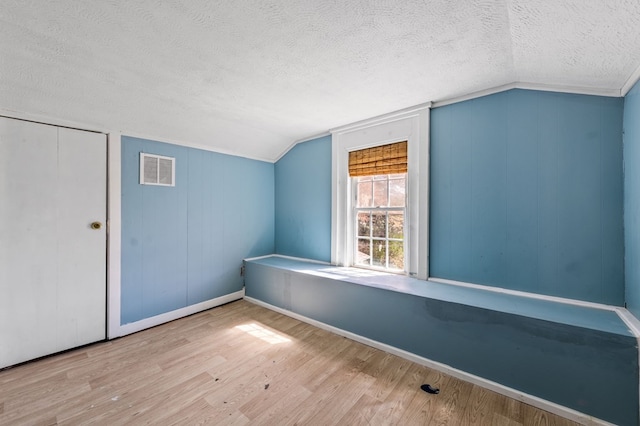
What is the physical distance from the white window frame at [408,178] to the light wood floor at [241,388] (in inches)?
40.4

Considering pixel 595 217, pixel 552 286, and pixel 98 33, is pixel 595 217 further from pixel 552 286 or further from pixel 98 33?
pixel 98 33

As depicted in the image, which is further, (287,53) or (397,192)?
(397,192)

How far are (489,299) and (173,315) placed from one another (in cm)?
331

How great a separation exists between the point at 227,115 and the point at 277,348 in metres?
2.46

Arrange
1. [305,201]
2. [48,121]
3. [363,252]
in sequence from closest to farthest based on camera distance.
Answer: [48,121] → [363,252] → [305,201]

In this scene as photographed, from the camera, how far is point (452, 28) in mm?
1460

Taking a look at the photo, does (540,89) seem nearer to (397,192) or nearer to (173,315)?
(397,192)

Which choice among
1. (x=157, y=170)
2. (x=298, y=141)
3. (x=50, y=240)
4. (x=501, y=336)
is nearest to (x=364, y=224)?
(x=298, y=141)

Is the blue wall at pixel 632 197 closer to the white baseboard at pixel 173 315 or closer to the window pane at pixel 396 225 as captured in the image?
the window pane at pixel 396 225

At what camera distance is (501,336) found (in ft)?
5.93

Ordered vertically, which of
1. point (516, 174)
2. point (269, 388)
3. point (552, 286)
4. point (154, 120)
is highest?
point (154, 120)

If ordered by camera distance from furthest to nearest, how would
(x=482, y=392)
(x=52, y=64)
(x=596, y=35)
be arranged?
(x=482, y=392)
(x=52, y=64)
(x=596, y=35)

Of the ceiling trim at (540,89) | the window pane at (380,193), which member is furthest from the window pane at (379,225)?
the ceiling trim at (540,89)

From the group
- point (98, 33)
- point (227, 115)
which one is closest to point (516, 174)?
point (227, 115)
